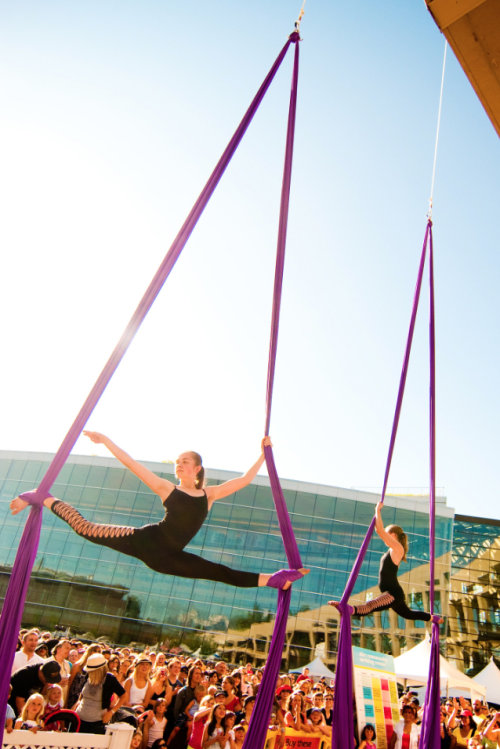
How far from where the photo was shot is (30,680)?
4160 mm

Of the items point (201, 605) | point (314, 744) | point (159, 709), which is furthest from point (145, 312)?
point (201, 605)

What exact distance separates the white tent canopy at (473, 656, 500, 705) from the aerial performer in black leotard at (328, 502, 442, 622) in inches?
382

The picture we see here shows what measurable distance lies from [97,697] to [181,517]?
7.14ft

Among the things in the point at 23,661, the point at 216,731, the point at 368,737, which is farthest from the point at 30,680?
the point at 368,737

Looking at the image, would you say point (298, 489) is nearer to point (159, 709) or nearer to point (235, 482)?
point (159, 709)

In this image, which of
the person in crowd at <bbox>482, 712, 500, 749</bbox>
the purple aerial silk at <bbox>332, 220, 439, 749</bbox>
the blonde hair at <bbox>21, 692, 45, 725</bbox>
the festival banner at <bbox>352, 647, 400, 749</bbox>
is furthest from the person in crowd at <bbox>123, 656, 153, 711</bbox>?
the person in crowd at <bbox>482, 712, 500, 749</bbox>

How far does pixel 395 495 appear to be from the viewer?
69.3 feet

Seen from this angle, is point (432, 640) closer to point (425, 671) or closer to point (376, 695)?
point (376, 695)

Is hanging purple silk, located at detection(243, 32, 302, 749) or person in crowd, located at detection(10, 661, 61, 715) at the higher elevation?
hanging purple silk, located at detection(243, 32, 302, 749)

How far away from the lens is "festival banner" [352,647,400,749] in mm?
5762

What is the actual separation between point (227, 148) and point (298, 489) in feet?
59.4

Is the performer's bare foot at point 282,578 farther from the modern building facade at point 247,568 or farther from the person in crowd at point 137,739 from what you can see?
the modern building facade at point 247,568

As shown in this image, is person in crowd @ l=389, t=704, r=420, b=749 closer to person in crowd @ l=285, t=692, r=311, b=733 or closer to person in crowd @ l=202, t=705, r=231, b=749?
person in crowd @ l=285, t=692, r=311, b=733

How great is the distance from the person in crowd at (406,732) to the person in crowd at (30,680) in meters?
4.05
